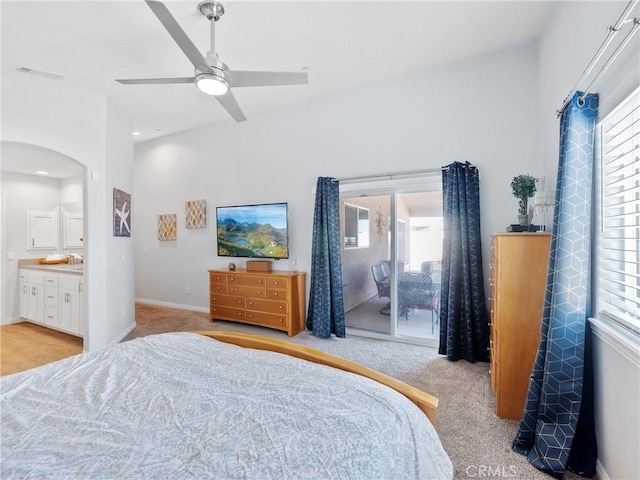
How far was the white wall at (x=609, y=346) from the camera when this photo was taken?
137 cm

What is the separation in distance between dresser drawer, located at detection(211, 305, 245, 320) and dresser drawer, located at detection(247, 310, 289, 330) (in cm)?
15

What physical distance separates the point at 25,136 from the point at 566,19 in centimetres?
493

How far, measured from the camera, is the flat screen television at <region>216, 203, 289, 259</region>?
433 centimetres

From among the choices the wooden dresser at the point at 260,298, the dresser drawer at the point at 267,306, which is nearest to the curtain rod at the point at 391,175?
the wooden dresser at the point at 260,298

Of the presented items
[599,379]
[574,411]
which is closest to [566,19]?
[599,379]

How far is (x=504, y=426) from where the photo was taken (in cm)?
209

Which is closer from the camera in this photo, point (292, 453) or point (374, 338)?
→ point (292, 453)

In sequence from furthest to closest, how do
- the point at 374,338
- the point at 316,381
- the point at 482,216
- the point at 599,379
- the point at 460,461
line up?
the point at 374,338
the point at 482,216
the point at 460,461
the point at 599,379
the point at 316,381

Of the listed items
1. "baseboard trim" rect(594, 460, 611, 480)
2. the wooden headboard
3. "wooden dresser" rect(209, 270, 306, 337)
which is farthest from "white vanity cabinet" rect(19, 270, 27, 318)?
"baseboard trim" rect(594, 460, 611, 480)

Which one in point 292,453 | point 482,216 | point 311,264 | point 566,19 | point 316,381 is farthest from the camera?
point 311,264

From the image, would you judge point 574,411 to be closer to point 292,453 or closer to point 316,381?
point 316,381

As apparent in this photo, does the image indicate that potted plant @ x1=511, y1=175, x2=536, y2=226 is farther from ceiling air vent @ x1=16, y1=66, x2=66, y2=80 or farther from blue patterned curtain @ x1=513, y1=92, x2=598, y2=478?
ceiling air vent @ x1=16, y1=66, x2=66, y2=80

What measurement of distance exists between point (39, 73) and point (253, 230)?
9.47 ft

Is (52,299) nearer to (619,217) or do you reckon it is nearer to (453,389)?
(453,389)
